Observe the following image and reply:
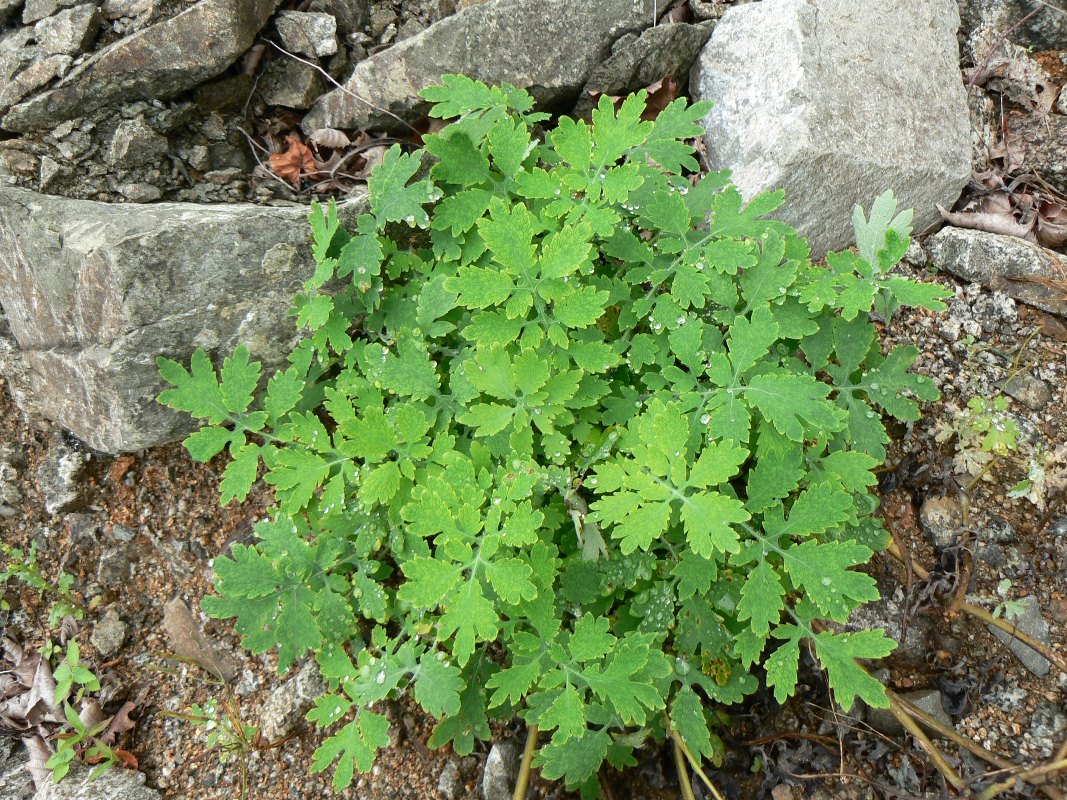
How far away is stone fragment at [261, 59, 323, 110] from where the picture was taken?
129 inches

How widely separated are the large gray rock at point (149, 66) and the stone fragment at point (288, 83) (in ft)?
0.85

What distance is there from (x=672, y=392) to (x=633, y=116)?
0.99 m

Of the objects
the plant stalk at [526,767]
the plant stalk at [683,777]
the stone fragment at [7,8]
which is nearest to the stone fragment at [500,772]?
the plant stalk at [526,767]

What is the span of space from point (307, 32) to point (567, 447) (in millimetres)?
2327

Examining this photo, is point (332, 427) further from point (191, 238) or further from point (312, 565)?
point (191, 238)

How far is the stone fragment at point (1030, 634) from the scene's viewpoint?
2549mm

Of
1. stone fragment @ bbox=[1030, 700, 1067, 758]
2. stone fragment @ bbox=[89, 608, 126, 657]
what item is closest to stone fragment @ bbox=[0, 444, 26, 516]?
stone fragment @ bbox=[89, 608, 126, 657]

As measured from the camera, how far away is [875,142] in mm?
3150

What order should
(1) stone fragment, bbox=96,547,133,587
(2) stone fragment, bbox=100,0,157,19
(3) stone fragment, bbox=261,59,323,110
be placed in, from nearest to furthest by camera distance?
1. (2) stone fragment, bbox=100,0,157,19
2. (1) stone fragment, bbox=96,547,133,587
3. (3) stone fragment, bbox=261,59,323,110

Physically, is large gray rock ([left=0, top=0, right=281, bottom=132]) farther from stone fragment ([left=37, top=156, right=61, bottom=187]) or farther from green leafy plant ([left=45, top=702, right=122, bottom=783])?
green leafy plant ([left=45, top=702, right=122, bottom=783])

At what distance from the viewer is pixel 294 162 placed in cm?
335

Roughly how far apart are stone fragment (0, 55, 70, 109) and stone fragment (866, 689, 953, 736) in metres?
4.02

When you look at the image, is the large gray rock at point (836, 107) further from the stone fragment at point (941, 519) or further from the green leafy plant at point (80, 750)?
the green leafy plant at point (80, 750)

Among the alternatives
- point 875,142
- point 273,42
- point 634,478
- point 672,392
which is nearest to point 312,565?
point 634,478
